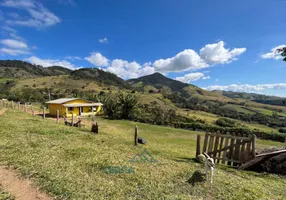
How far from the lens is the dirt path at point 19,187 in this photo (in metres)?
3.95

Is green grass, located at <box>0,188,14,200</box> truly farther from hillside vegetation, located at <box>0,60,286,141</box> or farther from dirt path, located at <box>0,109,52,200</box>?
hillside vegetation, located at <box>0,60,286,141</box>

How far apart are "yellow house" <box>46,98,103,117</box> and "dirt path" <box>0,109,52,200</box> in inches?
1057

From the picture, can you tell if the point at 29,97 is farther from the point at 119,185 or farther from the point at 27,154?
the point at 119,185

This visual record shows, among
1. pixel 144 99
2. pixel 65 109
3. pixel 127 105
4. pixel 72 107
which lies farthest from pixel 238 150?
pixel 144 99

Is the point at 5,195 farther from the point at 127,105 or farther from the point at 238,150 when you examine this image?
the point at 127,105

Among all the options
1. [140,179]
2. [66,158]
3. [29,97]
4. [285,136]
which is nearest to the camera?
[140,179]

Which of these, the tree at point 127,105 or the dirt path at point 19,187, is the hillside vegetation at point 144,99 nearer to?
the tree at point 127,105

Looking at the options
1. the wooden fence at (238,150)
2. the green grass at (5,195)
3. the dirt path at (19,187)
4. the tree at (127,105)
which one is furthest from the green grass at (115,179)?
the tree at (127,105)

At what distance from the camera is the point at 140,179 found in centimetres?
503

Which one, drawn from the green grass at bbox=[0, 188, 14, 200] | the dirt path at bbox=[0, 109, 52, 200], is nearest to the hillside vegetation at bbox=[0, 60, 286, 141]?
the dirt path at bbox=[0, 109, 52, 200]

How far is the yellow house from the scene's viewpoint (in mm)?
30656

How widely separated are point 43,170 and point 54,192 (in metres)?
1.45

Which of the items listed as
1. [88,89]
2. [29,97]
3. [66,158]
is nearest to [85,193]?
[66,158]

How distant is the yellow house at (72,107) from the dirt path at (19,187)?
26.8 m
